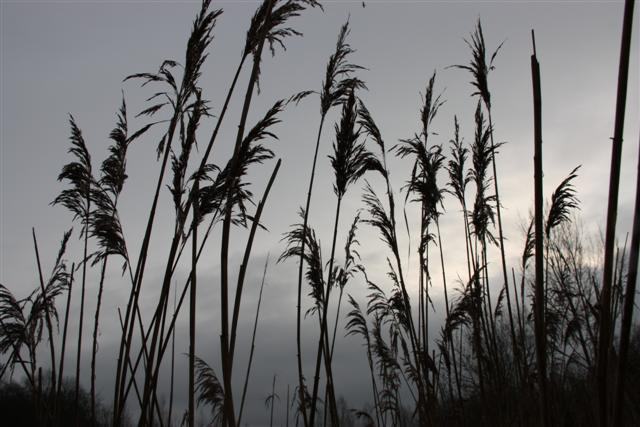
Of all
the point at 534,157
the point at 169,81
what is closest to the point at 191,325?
the point at 169,81

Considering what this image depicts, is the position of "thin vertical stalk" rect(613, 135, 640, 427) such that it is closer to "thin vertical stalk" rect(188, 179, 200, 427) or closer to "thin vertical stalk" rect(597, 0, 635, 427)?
"thin vertical stalk" rect(597, 0, 635, 427)

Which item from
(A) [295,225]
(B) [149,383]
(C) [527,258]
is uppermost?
(A) [295,225]

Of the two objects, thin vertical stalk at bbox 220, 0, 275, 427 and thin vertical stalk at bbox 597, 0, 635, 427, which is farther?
thin vertical stalk at bbox 220, 0, 275, 427

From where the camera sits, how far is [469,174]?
6223 millimetres

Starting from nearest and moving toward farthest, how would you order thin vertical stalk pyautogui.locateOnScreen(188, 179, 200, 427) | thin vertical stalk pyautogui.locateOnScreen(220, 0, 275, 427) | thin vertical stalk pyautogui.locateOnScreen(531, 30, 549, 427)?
thin vertical stalk pyautogui.locateOnScreen(531, 30, 549, 427), thin vertical stalk pyautogui.locateOnScreen(220, 0, 275, 427), thin vertical stalk pyautogui.locateOnScreen(188, 179, 200, 427)

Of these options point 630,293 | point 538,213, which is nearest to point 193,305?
point 538,213

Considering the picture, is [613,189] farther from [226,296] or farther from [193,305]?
[193,305]

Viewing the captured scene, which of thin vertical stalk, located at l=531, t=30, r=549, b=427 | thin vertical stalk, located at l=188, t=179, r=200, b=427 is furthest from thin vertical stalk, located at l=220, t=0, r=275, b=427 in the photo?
thin vertical stalk, located at l=531, t=30, r=549, b=427

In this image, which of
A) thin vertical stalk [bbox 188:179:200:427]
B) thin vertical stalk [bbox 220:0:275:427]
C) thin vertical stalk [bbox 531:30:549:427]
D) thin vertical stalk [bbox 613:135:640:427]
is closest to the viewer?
thin vertical stalk [bbox 613:135:640:427]

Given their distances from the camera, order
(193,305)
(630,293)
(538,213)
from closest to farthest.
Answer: (630,293)
(538,213)
(193,305)

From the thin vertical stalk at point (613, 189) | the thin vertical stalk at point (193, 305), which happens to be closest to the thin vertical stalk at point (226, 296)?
the thin vertical stalk at point (193, 305)

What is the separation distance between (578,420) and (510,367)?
54.6 inches

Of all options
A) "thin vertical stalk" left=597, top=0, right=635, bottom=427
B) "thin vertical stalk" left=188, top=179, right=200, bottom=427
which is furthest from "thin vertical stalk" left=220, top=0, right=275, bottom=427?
"thin vertical stalk" left=597, top=0, right=635, bottom=427

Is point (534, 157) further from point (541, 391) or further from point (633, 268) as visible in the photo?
point (541, 391)
